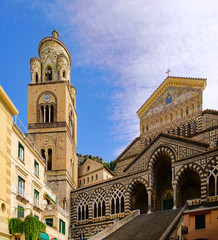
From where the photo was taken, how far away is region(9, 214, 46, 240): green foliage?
60.0ft

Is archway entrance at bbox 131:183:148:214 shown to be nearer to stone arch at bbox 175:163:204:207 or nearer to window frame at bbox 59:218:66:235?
stone arch at bbox 175:163:204:207

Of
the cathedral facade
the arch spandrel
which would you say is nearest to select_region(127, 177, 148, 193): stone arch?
the cathedral facade

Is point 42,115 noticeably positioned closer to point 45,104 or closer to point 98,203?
point 45,104

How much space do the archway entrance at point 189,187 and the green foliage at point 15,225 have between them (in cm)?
1589

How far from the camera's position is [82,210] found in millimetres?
38125

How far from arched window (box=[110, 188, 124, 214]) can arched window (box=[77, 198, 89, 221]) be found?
356 centimetres

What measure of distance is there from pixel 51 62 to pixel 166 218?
Result: 28965mm

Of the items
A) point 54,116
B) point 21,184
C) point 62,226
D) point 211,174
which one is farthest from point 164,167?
point 54,116

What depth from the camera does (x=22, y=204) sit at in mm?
21031

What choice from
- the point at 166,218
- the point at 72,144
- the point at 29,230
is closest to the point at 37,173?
the point at 29,230

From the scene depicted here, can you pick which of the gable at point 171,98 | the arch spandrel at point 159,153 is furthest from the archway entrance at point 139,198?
the gable at point 171,98

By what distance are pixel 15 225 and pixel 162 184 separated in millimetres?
18670

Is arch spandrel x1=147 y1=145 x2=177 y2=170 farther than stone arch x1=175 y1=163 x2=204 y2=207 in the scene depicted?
Yes

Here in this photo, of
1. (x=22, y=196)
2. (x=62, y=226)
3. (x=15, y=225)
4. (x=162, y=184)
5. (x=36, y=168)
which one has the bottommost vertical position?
(x=62, y=226)
